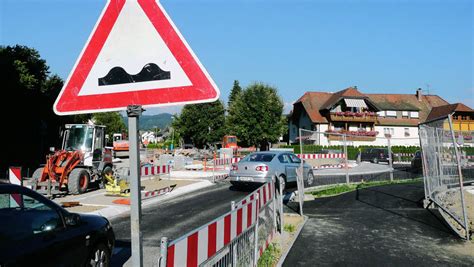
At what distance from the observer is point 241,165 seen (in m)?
16.2

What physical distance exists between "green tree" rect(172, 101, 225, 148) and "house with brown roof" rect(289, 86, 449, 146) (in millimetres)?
13956

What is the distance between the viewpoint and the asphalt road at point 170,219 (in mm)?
7246

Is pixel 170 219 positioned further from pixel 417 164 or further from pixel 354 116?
pixel 354 116

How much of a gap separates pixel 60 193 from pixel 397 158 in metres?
30.8

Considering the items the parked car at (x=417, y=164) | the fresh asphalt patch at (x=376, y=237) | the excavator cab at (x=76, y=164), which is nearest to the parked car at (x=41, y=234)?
the fresh asphalt patch at (x=376, y=237)

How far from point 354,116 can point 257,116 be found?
1393 centimetres

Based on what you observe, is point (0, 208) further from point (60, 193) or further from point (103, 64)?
point (60, 193)

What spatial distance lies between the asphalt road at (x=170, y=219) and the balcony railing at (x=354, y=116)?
42.6 m

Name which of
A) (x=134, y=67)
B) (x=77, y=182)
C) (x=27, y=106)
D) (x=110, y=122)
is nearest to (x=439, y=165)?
(x=134, y=67)

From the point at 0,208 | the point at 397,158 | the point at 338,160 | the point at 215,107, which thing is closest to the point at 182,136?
the point at 215,107

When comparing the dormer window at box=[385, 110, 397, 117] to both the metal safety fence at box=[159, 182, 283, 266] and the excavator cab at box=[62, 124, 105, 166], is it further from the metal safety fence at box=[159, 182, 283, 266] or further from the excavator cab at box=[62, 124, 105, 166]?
the metal safety fence at box=[159, 182, 283, 266]

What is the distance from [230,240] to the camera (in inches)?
176

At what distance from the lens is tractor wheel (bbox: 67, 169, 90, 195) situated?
15.5 meters

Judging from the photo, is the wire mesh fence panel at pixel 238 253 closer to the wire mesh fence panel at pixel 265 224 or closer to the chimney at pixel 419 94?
the wire mesh fence panel at pixel 265 224
